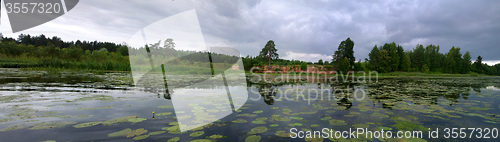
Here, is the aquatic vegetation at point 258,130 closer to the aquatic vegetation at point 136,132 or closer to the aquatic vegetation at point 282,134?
the aquatic vegetation at point 282,134

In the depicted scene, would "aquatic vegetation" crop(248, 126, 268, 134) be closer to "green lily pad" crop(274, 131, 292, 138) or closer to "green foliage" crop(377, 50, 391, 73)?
"green lily pad" crop(274, 131, 292, 138)

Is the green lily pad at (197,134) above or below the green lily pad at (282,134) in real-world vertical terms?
above

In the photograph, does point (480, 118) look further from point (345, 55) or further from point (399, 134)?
point (345, 55)

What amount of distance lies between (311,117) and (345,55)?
150ft

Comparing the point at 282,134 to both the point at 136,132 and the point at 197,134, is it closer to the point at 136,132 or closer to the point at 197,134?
the point at 197,134

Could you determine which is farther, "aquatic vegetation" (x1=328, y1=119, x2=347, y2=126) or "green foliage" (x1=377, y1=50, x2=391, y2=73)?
"green foliage" (x1=377, y1=50, x2=391, y2=73)

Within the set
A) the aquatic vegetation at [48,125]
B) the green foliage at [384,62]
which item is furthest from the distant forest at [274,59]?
the aquatic vegetation at [48,125]

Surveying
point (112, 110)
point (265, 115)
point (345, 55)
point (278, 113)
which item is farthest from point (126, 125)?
point (345, 55)

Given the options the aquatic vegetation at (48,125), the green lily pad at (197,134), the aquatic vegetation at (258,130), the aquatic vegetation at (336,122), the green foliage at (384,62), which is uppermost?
the green foliage at (384,62)

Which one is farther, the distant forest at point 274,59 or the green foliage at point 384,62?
the green foliage at point 384,62

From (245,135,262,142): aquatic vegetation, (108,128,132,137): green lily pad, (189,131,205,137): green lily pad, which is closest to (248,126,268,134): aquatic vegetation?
(245,135,262,142): aquatic vegetation

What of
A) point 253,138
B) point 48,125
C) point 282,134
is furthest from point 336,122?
point 48,125

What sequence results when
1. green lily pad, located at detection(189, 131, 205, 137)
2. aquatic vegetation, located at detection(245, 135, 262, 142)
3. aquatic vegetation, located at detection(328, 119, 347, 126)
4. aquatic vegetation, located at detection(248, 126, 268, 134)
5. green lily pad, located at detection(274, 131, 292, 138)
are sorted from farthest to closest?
aquatic vegetation, located at detection(328, 119, 347, 126) < aquatic vegetation, located at detection(248, 126, 268, 134) < green lily pad, located at detection(274, 131, 292, 138) < green lily pad, located at detection(189, 131, 205, 137) < aquatic vegetation, located at detection(245, 135, 262, 142)

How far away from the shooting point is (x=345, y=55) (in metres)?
45.1
